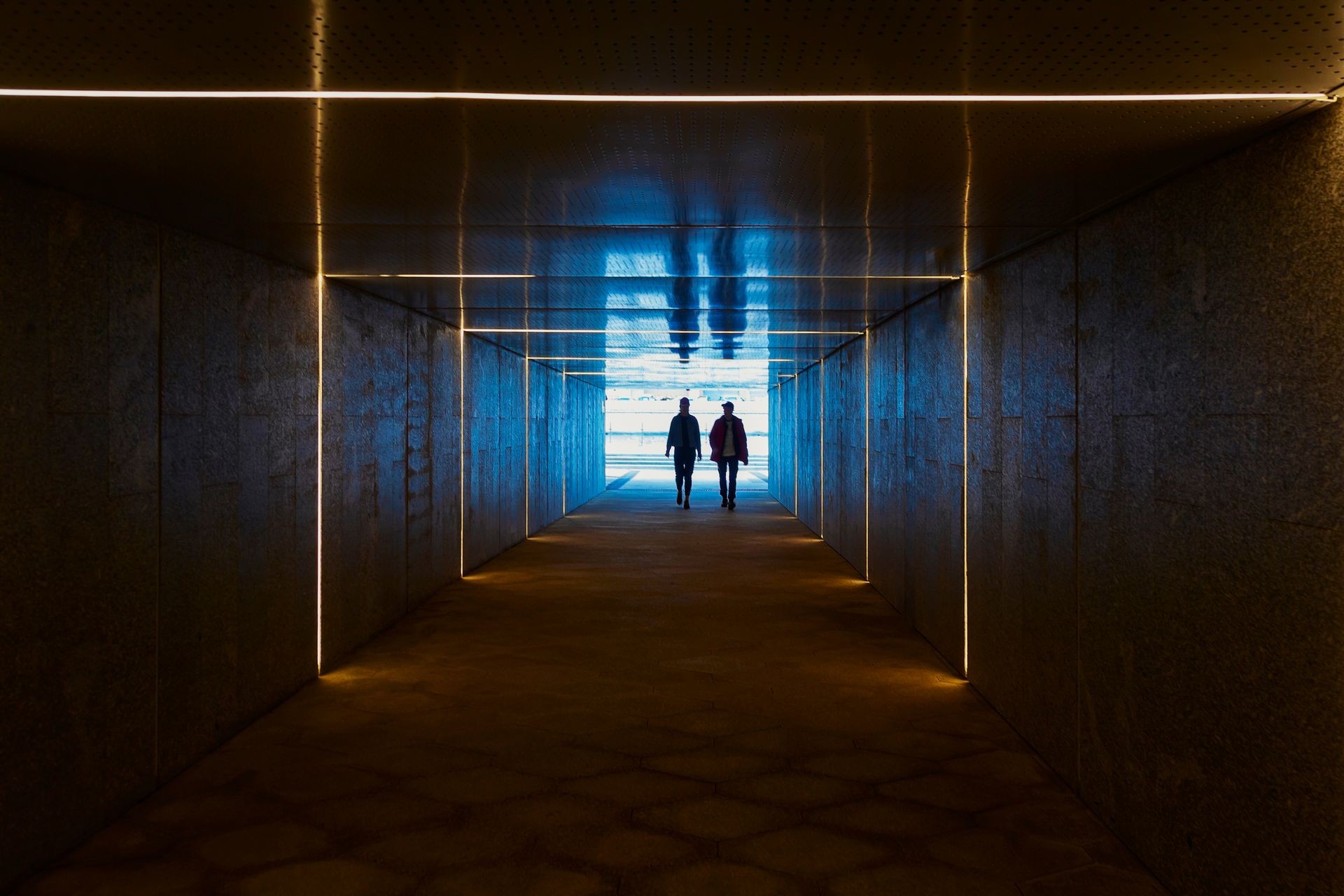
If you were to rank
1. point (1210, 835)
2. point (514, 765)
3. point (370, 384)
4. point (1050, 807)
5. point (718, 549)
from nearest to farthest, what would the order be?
point (1210, 835) → point (1050, 807) → point (514, 765) → point (370, 384) → point (718, 549)

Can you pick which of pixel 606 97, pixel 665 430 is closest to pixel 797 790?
pixel 606 97

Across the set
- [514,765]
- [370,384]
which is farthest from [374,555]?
[514,765]

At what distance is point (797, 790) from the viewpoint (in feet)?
12.5

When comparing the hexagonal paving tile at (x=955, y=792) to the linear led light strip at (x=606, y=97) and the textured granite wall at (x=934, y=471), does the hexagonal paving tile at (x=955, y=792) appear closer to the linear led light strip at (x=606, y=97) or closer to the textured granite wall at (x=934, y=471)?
the textured granite wall at (x=934, y=471)

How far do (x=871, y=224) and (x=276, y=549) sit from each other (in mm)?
3319

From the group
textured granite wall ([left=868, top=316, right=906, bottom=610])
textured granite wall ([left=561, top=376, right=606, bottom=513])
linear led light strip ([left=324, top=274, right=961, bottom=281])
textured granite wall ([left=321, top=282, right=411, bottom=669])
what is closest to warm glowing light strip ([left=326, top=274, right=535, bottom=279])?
linear led light strip ([left=324, top=274, right=961, bottom=281])

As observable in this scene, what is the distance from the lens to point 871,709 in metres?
4.82

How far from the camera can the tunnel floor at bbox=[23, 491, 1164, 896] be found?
311 cm

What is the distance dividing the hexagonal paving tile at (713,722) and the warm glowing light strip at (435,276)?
2.62 meters

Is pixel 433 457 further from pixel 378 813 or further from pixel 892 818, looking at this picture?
pixel 892 818

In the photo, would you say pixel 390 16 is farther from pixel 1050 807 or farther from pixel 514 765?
pixel 1050 807

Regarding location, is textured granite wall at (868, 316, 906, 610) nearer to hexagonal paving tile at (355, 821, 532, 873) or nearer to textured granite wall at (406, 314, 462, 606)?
textured granite wall at (406, 314, 462, 606)

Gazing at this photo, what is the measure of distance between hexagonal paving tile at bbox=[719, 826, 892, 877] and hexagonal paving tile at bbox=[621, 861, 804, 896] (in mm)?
69

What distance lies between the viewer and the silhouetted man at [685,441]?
50.9 feet
